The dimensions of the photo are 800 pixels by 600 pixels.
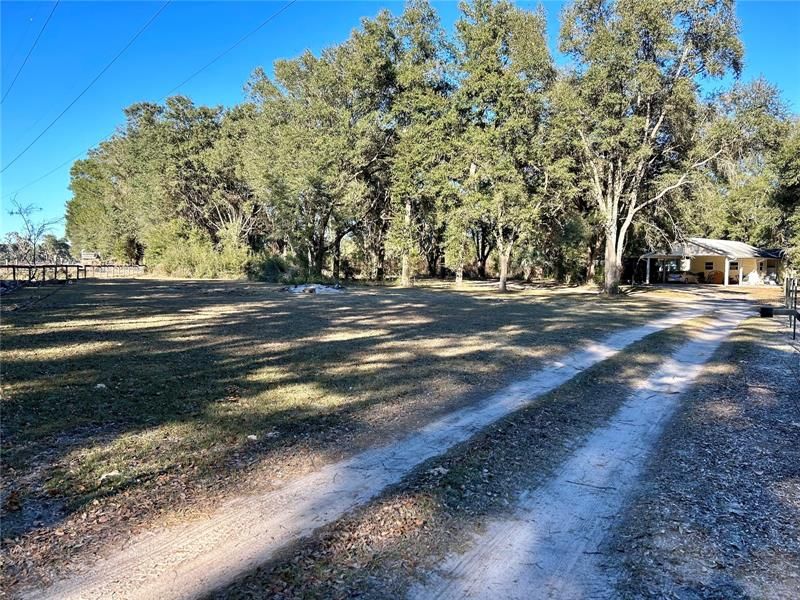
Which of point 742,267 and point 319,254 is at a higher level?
point 319,254

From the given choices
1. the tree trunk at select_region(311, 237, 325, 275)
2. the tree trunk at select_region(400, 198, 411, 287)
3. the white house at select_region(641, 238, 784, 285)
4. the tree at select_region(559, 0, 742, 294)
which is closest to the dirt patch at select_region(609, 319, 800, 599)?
the tree at select_region(559, 0, 742, 294)

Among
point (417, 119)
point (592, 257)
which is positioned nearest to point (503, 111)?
point (417, 119)

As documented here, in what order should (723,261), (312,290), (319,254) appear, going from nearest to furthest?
(312,290) → (319,254) → (723,261)

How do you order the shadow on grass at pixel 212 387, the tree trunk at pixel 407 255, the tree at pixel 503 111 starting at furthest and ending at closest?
the tree trunk at pixel 407 255 → the tree at pixel 503 111 → the shadow on grass at pixel 212 387

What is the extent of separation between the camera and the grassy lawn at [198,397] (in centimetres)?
318

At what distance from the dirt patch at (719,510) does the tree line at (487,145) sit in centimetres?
2032

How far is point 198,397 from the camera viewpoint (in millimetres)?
5230

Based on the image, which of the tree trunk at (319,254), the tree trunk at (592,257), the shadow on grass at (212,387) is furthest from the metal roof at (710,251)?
the shadow on grass at (212,387)

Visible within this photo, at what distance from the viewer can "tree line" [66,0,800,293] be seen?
72.4 ft

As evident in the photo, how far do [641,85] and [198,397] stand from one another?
2313 cm

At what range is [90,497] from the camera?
304cm

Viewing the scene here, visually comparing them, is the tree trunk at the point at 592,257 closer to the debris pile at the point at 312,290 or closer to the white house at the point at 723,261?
the white house at the point at 723,261

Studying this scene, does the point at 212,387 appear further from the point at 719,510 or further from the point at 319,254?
the point at 319,254

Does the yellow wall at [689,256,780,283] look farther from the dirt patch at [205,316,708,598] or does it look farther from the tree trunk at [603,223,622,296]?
the dirt patch at [205,316,708,598]
